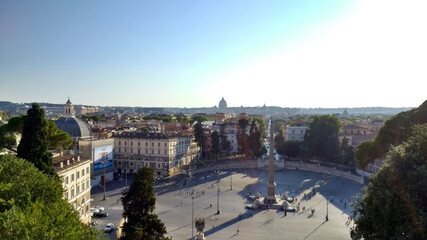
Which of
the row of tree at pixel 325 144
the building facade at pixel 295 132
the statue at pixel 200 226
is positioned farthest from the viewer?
the building facade at pixel 295 132

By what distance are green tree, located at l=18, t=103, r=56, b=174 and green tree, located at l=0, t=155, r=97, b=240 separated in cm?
401

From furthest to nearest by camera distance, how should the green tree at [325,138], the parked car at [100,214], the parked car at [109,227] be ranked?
1. the green tree at [325,138]
2. the parked car at [100,214]
3. the parked car at [109,227]

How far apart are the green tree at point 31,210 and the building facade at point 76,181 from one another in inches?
374

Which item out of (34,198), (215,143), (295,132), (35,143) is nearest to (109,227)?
(35,143)

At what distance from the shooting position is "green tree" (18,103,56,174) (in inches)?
949

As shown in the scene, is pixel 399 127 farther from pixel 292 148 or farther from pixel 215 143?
pixel 215 143

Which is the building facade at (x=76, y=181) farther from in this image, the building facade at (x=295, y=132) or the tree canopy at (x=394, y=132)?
the building facade at (x=295, y=132)

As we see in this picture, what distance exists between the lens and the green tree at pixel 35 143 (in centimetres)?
2411

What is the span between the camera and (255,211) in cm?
4038

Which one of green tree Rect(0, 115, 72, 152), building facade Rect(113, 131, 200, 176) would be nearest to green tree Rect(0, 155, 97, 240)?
green tree Rect(0, 115, 72, 152)

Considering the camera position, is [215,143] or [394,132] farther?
[215,143]

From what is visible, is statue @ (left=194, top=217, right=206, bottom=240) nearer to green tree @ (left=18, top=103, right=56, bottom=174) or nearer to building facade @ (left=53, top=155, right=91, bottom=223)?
building facade @ (left=53, top=155, right=91, bottom=223)

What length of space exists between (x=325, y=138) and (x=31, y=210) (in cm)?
5934

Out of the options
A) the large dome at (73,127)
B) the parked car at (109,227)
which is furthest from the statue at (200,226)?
the large dome at (73,127)
